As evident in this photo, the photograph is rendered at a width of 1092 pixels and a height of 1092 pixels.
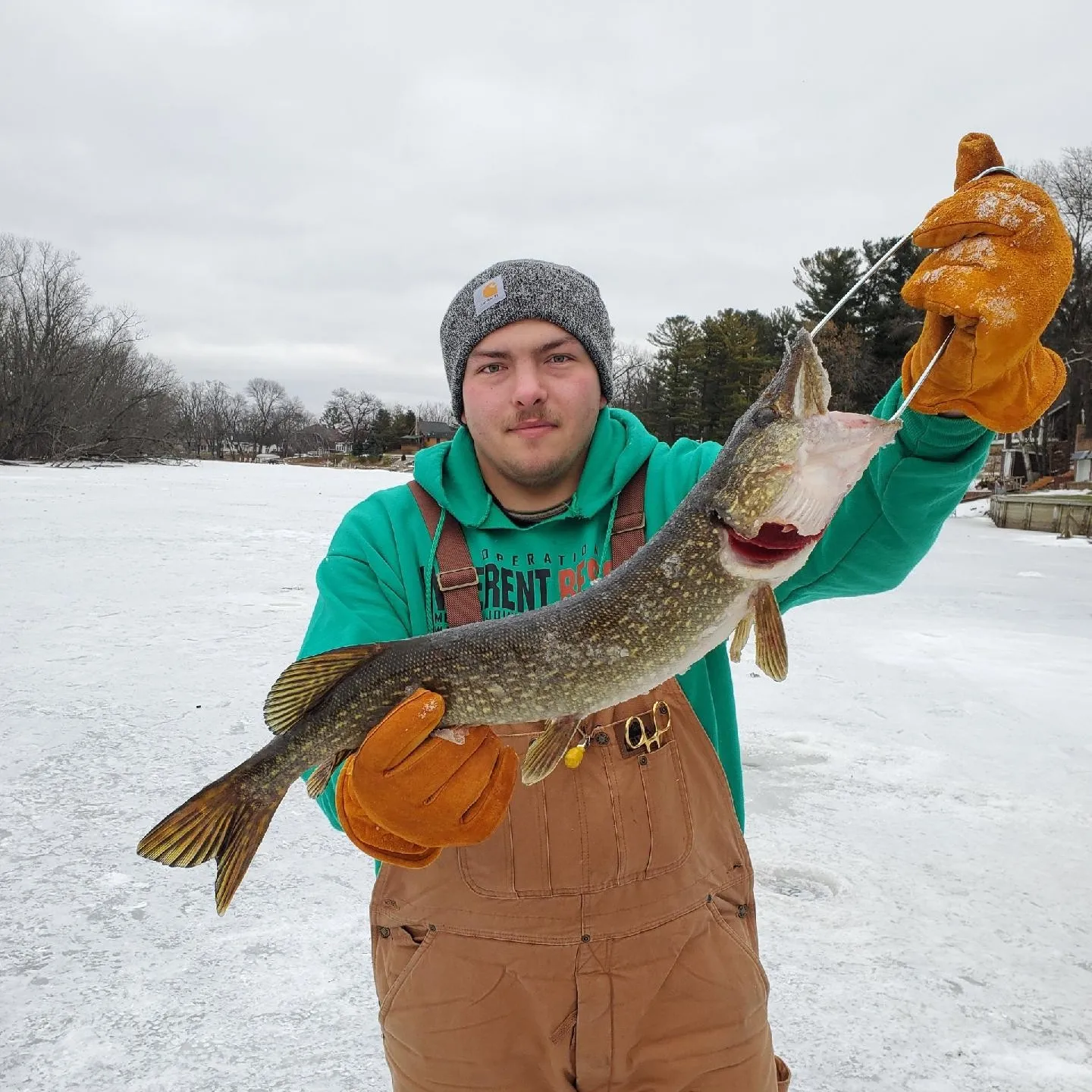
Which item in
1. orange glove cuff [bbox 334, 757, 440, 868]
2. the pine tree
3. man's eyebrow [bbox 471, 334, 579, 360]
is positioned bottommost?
orange glove cuff [bbox 334, 757, 440, 868]

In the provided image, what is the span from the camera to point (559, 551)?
2350mm

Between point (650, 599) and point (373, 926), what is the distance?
1.10 metres

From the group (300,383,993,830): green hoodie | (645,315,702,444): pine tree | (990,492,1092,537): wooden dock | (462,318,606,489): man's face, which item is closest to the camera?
(300,383,993,830): green hoodie

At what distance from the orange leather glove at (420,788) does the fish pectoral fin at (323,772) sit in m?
0.09

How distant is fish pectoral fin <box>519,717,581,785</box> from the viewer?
178 centimetres

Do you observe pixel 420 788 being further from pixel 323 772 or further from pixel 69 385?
pixel 69 385

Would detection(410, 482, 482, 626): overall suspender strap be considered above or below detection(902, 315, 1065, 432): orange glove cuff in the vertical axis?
below

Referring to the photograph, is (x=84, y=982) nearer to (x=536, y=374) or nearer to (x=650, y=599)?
(x=650, y=599)

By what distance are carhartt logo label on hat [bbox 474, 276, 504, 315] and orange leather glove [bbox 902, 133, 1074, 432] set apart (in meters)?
1.21

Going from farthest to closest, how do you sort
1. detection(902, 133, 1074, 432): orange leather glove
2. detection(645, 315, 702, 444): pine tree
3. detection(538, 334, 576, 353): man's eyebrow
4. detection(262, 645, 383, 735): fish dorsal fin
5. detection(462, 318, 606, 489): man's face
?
detection(645, 315, 702, 444): pine tree, detection(538, 334, 576, 353): man's eyebrow, detection(462, 318, 606, 489): man's face, detection(262, 645, 383, 735): fish dorsal fin, detection(902, 133, 1074, 432): orange leather glove

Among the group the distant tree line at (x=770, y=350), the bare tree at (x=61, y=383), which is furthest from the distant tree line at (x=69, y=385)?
the distant tree line at (x=770, y=350)

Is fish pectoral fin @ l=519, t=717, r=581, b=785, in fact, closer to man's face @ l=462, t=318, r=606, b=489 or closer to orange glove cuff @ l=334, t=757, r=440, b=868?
orange glove cuff @ l=334, t=757, r=440, b=868

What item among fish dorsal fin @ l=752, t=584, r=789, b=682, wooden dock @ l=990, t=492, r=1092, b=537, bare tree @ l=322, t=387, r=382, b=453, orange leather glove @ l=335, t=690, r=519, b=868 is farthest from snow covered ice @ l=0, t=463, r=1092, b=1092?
bare tree @ l=322, t=387, r=382, b=453

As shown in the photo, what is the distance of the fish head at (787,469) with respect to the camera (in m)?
1.77
